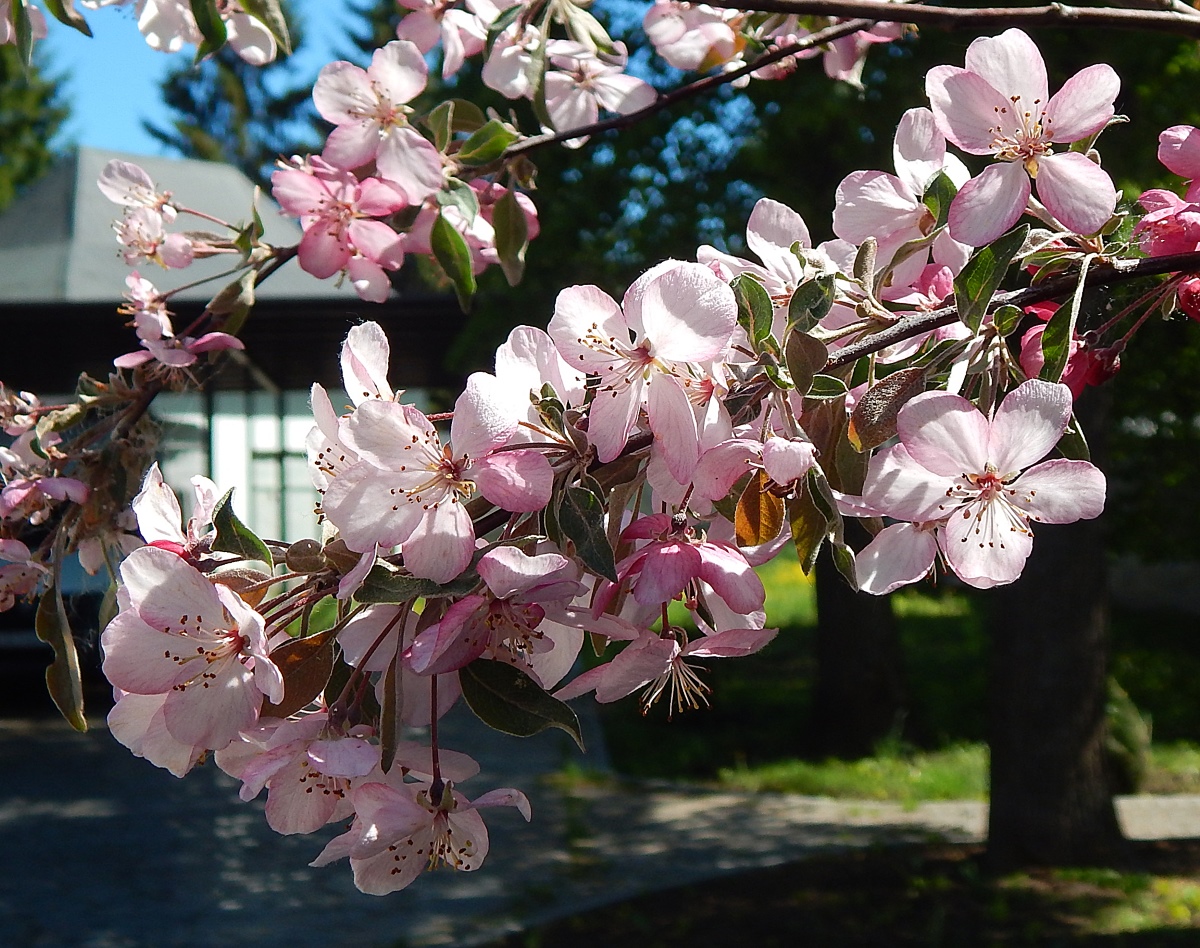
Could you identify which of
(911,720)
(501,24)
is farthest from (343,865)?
(501,24)

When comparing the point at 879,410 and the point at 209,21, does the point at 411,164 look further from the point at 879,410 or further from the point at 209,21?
the point at 879,410

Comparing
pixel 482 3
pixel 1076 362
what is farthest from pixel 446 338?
pixel 1076 362

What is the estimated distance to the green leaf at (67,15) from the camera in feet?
4.24

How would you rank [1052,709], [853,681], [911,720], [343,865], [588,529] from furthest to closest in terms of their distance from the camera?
[911,720], [853,681], [343,865], [1052,709], [588,529]

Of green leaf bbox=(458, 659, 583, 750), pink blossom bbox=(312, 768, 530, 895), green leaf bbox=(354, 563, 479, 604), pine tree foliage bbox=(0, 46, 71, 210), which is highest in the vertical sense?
pine tree foliage bbox=(0, 46, 71, 210)

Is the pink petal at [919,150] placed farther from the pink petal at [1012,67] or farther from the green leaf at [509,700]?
the green leaf at [509,700]

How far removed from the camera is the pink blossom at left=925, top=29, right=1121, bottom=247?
0.79m

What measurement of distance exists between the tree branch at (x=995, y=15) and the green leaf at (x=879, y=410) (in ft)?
1.27

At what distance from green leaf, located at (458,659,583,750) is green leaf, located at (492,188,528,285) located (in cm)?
80

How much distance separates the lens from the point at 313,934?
4.64m

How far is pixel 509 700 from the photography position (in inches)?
28.1

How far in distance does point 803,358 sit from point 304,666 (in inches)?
13.1

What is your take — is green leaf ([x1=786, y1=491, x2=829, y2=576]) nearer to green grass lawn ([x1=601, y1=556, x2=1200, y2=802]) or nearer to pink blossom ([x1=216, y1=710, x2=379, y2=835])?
pink blossom ([x1=216, y1=710, x2=379, y2=835])

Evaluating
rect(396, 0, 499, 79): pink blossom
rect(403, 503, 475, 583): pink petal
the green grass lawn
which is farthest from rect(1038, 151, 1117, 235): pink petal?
the green grass lawn
